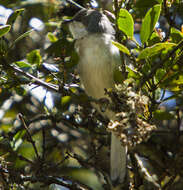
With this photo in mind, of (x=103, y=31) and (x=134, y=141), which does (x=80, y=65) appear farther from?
(x=134, y=141)

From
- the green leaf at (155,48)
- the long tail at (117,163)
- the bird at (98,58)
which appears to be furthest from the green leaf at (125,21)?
the long tail at (117,163)

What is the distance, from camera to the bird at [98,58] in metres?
2.37

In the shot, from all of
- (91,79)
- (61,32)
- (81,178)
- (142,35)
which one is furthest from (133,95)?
(81,178)

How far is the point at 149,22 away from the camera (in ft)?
6.09

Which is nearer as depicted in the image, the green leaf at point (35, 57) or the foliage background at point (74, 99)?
the foliage background at point (74, 99)

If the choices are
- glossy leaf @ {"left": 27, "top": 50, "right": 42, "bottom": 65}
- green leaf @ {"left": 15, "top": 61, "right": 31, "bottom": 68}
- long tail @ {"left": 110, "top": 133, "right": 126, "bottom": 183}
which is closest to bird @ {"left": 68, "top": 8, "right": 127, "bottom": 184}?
long tail @ {"left": 110, "top": 133, "right": 126, "bottom": 183}

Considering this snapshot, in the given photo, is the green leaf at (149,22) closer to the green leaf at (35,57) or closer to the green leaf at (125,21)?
the green leaf at (125,21)

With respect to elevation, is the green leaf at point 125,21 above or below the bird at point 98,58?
above

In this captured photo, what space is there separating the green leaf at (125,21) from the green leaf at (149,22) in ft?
0.24

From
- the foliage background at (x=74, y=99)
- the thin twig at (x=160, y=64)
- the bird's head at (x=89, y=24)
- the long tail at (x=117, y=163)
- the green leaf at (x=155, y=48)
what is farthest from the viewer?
the bird's head at (x=89, y=24)

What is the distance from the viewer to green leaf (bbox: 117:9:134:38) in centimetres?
181

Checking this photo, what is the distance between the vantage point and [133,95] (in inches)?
67.4

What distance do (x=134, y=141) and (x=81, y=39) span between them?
116cm

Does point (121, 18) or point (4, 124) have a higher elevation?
point (121, 18)
